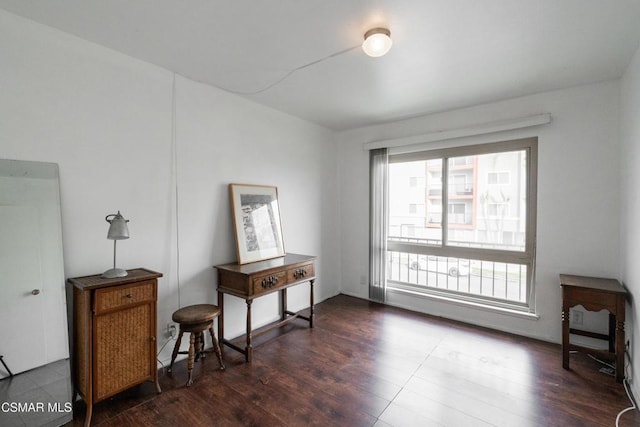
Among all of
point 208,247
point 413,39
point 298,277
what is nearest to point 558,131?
point 413,39

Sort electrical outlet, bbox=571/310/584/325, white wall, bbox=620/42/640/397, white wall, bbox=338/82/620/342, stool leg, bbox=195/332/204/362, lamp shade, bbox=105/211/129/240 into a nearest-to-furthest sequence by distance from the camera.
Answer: lamp shade, bbox=105/211/129/240 < white wall, bbox=620/42/640/397 < stool leg, bbox=195/332/204/362 < white wall, bbox=338/82/620/342 < electrical outlet, bbox=571/310/584/325

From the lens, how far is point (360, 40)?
1983 millimetres

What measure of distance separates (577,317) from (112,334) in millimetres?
3930

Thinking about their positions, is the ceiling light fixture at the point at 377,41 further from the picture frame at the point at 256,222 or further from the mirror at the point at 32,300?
the mirror at the point at 32,300

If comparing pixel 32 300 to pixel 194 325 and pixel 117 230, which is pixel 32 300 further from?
pixel 194 325

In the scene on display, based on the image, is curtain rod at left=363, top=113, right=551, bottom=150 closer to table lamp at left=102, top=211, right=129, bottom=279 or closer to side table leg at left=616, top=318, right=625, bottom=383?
side table leg at left=616, top=318, right=625, bottom=383

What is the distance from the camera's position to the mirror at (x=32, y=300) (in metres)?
1.68

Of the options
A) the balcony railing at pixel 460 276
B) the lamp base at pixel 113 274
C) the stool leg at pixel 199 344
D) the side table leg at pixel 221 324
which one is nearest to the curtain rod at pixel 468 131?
the balcony railing at pixel 460 276

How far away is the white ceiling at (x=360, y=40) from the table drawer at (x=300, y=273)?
1.83 meters

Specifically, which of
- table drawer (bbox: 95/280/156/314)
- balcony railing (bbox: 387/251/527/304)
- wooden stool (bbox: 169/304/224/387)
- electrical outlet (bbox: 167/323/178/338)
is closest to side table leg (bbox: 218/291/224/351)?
wooden stool (bbox: 169/304/224/387)

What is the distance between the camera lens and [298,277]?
309 cm

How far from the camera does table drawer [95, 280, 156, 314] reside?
180 cm

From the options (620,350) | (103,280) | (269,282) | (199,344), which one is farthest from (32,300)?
(620,350)

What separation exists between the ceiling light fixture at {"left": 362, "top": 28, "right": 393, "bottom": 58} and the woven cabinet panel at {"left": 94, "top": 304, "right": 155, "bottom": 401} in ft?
7.66
